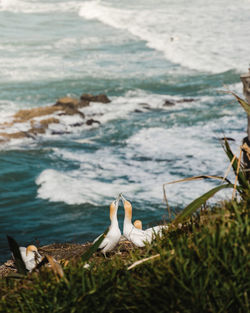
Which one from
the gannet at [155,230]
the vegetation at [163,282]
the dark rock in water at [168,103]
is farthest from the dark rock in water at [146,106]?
the vegetation at [163,282]

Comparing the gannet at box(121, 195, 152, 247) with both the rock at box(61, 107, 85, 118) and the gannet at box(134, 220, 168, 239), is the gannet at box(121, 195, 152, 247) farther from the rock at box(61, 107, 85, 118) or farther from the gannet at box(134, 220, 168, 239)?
the rock at box(61, 107, 85, 118)

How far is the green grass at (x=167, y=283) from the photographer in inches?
128

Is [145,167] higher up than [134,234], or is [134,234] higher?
[134,234]

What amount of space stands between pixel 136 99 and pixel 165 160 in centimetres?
851

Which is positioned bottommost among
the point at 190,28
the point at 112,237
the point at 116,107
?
the point at 116,107

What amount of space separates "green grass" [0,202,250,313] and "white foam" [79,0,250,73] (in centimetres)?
2612

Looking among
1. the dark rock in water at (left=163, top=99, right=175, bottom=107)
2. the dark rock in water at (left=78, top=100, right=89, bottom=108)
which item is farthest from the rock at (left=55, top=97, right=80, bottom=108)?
the dark rock in water at (left=163, top=99, right=175, bottom=107)

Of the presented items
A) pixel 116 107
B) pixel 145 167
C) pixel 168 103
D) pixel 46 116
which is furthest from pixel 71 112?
pixel 145 167

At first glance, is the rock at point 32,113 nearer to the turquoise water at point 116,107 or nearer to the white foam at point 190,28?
the turquoise water at point 116,107

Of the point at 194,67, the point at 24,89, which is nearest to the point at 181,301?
the point at 24,89

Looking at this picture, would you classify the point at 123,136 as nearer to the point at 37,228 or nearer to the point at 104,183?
the point at 104,183

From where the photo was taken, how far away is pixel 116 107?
21.9 m

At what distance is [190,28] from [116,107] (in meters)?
21.0

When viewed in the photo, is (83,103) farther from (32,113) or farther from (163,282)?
(163,282)
